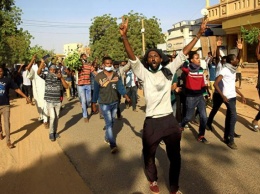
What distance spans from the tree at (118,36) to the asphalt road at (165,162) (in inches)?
1252

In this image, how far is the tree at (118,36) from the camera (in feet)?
130

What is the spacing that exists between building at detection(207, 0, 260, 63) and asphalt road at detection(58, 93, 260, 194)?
45.9 ft

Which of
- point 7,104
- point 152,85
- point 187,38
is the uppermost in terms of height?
point 187,38

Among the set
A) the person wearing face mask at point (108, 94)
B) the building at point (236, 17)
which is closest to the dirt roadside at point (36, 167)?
the person wearing face mask at point (108, 94)

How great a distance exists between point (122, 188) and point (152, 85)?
1565 millimetres

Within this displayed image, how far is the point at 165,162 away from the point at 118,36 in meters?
37.8

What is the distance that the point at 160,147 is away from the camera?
586cm

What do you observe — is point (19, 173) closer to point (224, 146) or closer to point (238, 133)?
point (224, 146)

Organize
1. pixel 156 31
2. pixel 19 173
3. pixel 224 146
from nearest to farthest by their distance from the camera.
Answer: pixel 19 173 → pixel 224 146 → pixel 156 31

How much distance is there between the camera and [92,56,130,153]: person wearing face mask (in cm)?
573

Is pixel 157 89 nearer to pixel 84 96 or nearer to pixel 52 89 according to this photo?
pixel 52 89

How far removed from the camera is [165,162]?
4.97 m

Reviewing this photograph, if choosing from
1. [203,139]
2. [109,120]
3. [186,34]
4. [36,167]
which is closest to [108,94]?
[109,120]

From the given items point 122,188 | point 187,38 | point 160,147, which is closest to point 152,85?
point 122,188
